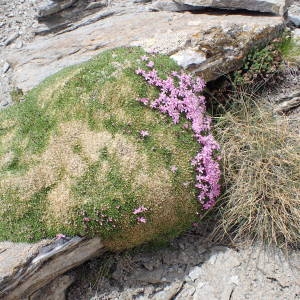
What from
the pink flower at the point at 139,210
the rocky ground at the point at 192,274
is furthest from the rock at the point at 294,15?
the pink flower at the point at 139,210

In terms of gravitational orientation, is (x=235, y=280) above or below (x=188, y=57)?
below

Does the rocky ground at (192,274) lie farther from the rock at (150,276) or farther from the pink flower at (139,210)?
the pink flower at (139,210)

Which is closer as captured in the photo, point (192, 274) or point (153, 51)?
point (192, 274)

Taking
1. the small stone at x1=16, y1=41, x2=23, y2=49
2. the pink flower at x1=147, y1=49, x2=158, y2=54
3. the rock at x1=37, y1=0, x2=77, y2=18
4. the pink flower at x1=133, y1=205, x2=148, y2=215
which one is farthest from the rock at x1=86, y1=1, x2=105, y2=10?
the pink flower at x1=133, y1=205, x2=148, y2=215

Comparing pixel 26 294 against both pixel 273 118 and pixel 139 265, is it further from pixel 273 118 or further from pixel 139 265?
pixel 273 118

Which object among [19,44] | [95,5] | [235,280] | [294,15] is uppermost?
[95,5]

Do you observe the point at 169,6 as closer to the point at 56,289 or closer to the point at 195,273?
the point at 195,273

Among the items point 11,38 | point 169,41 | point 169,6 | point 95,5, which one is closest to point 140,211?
point 169,41
